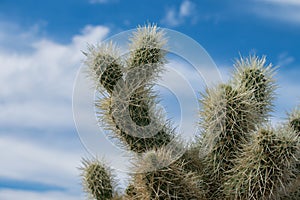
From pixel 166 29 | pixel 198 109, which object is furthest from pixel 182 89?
pixel 166 29

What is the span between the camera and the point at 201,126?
19.2ft

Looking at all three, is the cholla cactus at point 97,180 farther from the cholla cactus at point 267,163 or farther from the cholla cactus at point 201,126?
the cholla cactus at point 267,163

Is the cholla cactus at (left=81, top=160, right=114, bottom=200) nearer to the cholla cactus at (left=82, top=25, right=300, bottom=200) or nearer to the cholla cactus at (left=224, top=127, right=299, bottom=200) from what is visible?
the cholla cactus at (left=82, top=25, right=300, bottom=200)

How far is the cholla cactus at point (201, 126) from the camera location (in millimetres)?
5262

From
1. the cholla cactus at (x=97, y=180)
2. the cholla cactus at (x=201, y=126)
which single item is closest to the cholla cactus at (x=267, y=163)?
the cholla cactus at (x=201, y=126)

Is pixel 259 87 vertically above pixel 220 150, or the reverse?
pixel 259 87

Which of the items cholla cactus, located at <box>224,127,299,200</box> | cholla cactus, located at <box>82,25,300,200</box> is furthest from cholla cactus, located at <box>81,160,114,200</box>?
cholla cactus, located at <box>224,127,299,200</box>

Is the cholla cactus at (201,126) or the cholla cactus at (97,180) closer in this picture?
the cholla cactus at (201,126)

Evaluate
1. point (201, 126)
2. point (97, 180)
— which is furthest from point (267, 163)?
point (97, 180)

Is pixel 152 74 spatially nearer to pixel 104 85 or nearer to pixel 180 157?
pixel 104 85

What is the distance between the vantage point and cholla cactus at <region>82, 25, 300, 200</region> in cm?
526

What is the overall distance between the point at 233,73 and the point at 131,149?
4.69 ft

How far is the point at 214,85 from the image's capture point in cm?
570

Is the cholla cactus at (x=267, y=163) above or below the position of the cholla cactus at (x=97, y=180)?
below
